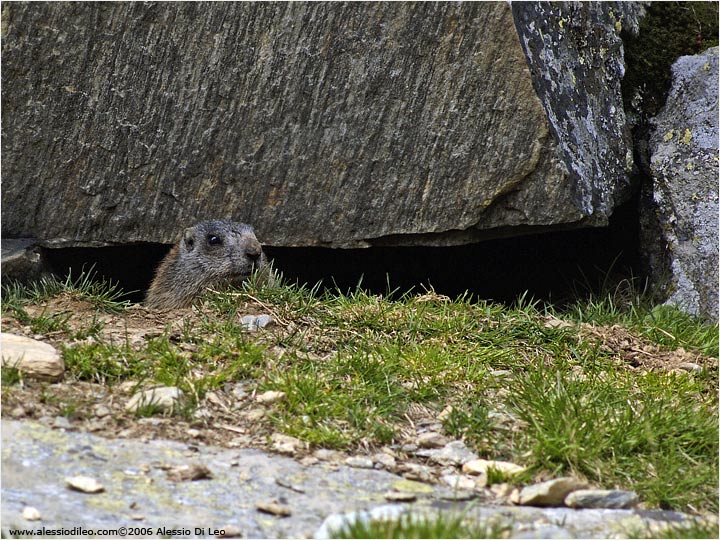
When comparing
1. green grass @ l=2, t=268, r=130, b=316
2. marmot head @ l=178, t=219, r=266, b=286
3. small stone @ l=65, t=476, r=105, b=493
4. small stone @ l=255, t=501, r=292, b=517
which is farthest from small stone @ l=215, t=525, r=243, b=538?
marmot head @ l=178, t=219, r=266, b=286

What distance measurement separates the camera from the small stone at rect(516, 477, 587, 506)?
4051 mm

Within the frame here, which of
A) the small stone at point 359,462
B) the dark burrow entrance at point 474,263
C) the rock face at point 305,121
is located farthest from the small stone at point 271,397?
the dark burrow entrance at point 474,263

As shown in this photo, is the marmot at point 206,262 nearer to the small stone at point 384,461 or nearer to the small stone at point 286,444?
the small stone at point 286,444

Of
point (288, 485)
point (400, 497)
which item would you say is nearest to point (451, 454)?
point (400, 497)

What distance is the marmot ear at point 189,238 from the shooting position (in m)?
7.26

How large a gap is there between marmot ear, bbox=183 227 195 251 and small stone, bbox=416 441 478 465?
131 inches

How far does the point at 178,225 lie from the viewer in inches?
289

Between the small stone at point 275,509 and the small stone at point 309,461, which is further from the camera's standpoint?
the small stone at point 309,461

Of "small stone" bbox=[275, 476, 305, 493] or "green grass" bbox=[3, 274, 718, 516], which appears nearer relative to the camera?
"small stone" bbox=[275, 476, 305, 493]

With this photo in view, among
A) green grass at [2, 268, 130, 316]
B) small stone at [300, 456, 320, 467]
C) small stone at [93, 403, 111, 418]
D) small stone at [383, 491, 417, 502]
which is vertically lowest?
green grass at [2, 268, 130, 316]

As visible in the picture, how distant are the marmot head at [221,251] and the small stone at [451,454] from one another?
113 inches

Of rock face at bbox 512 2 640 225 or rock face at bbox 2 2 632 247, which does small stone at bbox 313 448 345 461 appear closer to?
rock face at bbox 2 2 632 247

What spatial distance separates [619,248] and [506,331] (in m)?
2.42

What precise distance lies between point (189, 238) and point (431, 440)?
3.36 m
